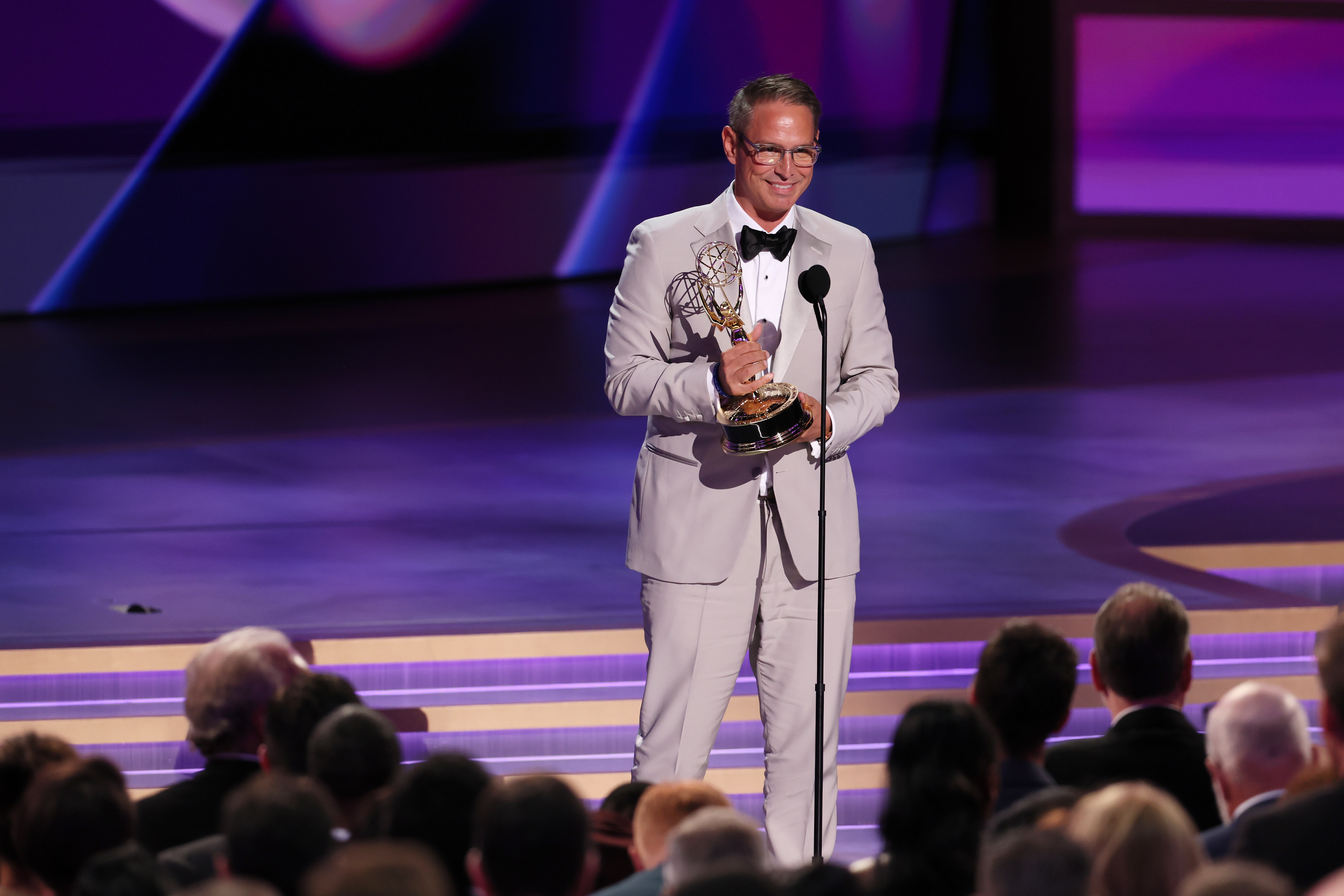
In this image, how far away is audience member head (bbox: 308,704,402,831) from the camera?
8.77ft

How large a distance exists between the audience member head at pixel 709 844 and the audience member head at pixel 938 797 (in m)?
0.25

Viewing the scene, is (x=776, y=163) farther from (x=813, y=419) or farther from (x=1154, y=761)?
(x=1154, y=761)

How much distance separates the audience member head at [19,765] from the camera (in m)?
2.68

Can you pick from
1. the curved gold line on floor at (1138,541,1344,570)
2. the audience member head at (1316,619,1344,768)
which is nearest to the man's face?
the audience member head at (1316,619,1344,768)

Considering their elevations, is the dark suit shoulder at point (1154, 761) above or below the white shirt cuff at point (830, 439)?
below

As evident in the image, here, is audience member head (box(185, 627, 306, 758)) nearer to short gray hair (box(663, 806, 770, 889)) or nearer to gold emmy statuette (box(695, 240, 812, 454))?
gold emmy statuette (box(695, 240, 812, 454))

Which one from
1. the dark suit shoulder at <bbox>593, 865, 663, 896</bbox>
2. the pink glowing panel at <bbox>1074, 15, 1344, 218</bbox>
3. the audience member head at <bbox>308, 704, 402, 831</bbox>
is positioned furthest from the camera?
the pink glowing panel at <bbox>1074, 15, 1344, 218</bbox>

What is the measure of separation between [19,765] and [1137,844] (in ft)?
5.41

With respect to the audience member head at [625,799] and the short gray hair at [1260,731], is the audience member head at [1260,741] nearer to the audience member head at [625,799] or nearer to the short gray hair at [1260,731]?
the short gray hair at [1260,731]

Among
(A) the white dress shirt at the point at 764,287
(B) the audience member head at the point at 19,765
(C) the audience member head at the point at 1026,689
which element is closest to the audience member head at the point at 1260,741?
(C) the audience member head at the point at 1026,689

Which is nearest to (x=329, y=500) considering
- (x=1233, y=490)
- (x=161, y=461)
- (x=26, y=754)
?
(x=161, y=461)

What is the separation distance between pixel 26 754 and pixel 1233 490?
4964mm

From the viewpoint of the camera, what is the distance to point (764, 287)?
3350 millimetres

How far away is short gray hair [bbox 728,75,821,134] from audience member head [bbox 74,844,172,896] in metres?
1.62
